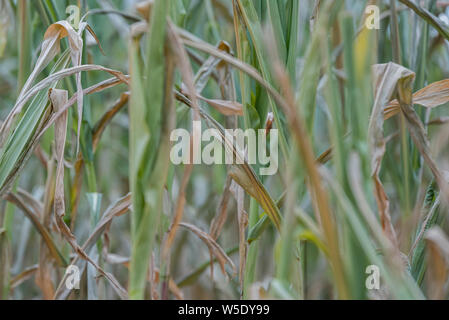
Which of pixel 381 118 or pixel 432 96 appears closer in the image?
pixel 381 118

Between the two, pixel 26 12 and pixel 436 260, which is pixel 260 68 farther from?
pixel 26 12

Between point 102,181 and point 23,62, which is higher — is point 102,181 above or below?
below

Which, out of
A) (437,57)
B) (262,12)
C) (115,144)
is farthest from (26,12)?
(437,57)

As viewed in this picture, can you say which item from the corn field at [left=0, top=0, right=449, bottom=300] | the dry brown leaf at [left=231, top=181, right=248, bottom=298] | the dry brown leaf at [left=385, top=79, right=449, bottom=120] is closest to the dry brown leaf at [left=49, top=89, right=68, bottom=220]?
the corn field at [left=0, top=0, right=449, bottom=300]

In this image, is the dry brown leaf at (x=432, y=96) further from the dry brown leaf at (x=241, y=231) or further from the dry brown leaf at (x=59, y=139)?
the dry brown leaf at (x=59, y=139)

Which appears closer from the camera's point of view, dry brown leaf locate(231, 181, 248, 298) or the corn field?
the corn field

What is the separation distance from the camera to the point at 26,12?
600mm

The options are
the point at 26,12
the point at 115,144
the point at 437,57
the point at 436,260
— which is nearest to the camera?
the point at 436,260

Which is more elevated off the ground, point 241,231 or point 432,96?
point 432,96

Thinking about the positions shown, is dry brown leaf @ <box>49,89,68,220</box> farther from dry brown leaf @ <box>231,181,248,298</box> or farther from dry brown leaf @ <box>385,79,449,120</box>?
dry brown leaf @ <box>385,79,449,120</box>

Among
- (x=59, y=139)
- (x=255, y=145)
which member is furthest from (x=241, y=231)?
(x=59, y=139)

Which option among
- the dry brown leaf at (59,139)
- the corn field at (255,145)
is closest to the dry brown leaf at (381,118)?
the corn field at (255,145)

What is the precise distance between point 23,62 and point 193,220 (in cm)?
37

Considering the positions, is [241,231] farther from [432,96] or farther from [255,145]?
[432,96]
